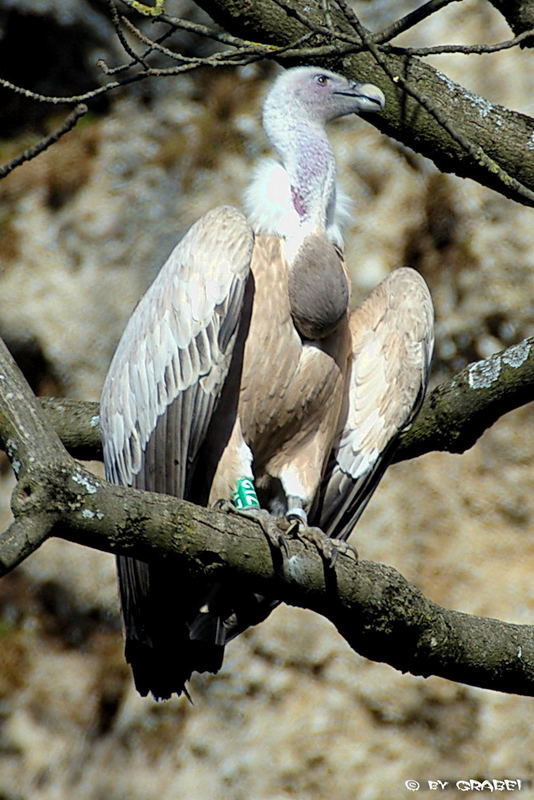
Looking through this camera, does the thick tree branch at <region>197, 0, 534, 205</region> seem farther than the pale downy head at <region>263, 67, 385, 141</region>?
No

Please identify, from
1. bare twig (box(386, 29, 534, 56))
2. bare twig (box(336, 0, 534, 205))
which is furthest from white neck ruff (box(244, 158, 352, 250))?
bare twig (box(336, 0, 534, 205))

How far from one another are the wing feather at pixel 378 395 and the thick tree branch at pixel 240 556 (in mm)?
958

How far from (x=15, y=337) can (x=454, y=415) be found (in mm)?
3609

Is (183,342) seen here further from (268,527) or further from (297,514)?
(268,527)

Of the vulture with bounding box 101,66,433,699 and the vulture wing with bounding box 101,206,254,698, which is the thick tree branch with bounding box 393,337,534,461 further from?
the vulture wing with bounding box 101,206,254,698

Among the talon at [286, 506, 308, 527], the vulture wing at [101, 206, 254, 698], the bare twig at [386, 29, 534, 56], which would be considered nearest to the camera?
the bare twig at [386, 29, 534, 56]

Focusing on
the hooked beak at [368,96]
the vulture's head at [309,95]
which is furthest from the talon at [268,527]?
the vulture's head at [309,95]

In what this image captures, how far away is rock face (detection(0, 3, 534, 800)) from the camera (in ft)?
20.7

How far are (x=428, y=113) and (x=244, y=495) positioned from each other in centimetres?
134

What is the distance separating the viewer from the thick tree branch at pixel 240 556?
2420 mm

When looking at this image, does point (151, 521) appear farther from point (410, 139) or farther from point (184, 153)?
point (184, 153)

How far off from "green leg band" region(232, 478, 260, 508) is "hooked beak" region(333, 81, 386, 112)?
1.29 meters

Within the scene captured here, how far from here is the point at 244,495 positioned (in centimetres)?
366

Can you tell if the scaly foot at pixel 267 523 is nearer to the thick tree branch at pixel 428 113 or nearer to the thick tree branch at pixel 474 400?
the thick tree branch at pixel 474 400
